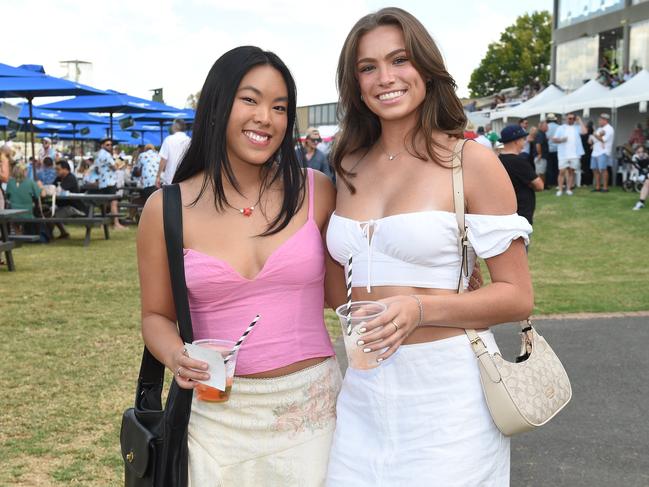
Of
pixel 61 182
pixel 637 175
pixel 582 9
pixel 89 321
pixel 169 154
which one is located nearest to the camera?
pixel 89 321

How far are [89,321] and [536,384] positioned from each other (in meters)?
6.50

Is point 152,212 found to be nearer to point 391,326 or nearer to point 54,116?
point 391,326

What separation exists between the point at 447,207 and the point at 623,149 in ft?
74.8

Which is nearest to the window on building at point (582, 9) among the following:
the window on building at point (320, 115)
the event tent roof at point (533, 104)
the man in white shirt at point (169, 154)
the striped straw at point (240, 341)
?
the event tent roof at point (533, 104)

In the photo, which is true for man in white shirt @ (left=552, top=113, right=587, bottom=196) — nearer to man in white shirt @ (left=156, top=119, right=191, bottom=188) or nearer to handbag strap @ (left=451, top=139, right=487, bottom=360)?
man in white shirt @ (left=156, top=119, right=191, bottom=188)

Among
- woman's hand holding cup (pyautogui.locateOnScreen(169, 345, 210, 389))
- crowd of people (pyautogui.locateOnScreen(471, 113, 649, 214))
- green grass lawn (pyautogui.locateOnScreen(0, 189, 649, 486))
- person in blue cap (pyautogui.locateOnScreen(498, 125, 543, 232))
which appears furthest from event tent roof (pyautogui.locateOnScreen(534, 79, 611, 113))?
woman's hand holding cup (pyautogui.locateOnScreen(169, 345, 210, 389))

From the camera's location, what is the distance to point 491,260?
2.40 metres

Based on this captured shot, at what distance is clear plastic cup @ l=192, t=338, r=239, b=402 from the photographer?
227cm

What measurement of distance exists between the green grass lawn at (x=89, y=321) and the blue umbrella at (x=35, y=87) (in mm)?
2726

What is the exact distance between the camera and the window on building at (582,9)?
34.8m

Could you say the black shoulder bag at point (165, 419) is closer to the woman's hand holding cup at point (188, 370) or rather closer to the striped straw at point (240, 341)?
the woman's hand holding cup at point (188, 370)

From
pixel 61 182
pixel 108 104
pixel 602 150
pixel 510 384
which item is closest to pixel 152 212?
pixel 510 384

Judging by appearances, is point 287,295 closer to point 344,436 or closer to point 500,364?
point 344,436

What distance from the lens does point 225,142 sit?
263 centimetres
